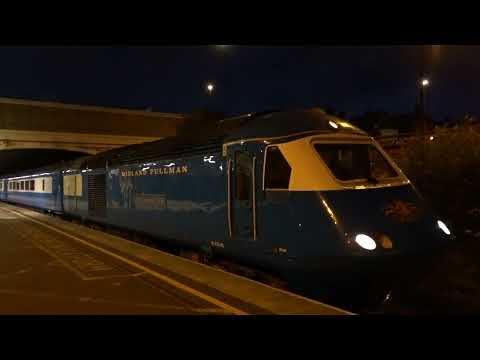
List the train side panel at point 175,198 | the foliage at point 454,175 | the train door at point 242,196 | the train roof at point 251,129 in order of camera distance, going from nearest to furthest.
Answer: the train roof at point 251,129, the train door at point 242,196, the train side panel at point 175,198, the foliage at point 454,175

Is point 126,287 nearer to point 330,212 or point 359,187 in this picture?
point 330,212

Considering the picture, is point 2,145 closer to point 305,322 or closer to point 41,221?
point 41,221

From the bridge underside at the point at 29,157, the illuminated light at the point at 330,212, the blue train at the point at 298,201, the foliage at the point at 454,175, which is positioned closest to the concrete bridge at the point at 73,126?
the bridge underside at the point at 29,157

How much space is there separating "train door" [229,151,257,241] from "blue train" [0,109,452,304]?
0.02 metres

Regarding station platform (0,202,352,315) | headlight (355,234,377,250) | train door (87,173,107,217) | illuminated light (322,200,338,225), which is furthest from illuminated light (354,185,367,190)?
train door (87,173,107,217)

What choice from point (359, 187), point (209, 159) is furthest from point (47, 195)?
point (359, 187)

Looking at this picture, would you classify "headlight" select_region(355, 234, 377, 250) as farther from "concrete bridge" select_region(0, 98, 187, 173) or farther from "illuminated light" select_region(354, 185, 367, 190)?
"concrete bridge" select_region(0, 98, 187, 173)

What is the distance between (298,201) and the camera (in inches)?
242

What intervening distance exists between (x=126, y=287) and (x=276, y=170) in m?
3.15

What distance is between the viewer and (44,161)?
2598 inches

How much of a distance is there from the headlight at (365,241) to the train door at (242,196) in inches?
70.3

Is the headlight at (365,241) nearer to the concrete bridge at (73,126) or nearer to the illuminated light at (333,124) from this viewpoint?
the illuminated light at (333,124)

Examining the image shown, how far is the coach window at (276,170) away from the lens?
643 cm

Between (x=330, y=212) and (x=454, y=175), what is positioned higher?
(x=454, y=175)
